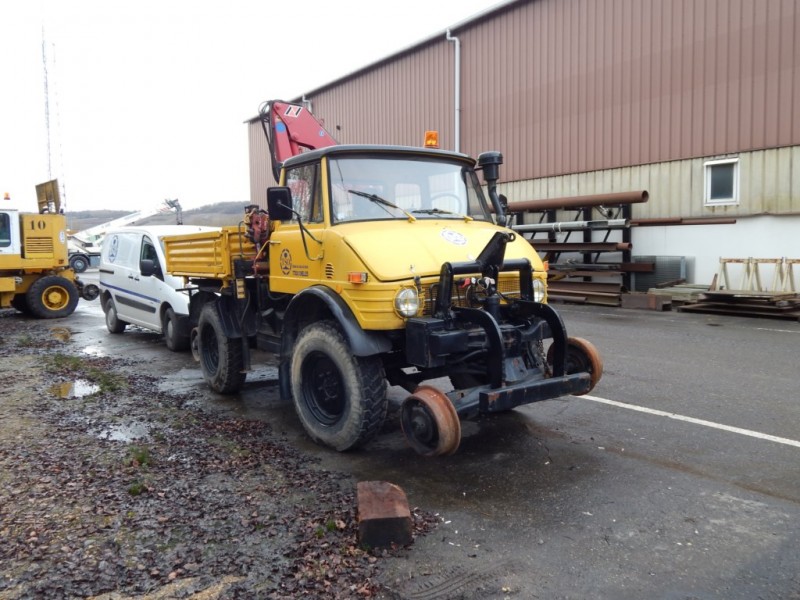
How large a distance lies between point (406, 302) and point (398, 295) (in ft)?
0.28

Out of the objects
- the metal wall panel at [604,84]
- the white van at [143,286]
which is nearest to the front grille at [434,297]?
the white van at [143,286]

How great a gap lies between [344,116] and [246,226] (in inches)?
801

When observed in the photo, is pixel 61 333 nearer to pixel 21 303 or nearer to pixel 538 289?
pixel 21 303

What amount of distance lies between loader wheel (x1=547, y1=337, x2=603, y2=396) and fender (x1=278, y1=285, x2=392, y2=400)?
4.94ft

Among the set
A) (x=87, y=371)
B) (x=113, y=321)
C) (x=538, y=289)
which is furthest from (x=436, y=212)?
(x=113, y=321)

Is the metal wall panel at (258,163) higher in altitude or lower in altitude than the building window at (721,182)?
higher

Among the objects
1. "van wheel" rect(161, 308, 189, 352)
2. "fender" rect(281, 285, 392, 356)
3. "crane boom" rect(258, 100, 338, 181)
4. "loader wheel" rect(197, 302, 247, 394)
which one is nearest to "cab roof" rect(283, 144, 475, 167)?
"fender" rect(281, 285, 392, 356)

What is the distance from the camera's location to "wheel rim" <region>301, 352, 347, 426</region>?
17.0 feet

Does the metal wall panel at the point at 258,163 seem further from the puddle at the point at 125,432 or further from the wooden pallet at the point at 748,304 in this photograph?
the puddle at the point at 125,432

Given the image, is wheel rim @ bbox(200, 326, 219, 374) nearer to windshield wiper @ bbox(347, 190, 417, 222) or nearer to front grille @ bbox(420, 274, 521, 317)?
windshield wiper @ bbox(347, 190, 417, 222)

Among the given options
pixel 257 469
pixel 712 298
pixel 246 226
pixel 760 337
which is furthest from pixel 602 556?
pixel 712 298

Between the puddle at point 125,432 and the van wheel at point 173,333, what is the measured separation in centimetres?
397

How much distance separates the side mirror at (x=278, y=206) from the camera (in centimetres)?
527

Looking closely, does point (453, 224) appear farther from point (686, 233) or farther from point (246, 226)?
point (686, 233)
